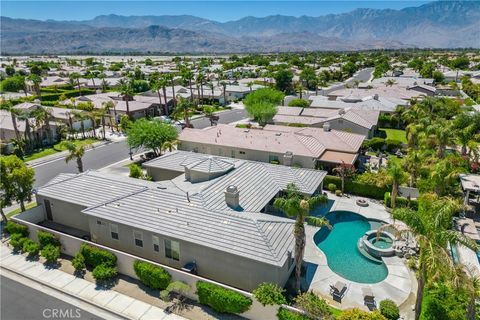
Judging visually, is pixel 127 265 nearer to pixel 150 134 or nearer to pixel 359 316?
pixel 359 316

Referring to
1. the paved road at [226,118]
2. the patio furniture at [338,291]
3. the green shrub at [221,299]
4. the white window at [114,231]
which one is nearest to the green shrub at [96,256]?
the white window at [114,231]

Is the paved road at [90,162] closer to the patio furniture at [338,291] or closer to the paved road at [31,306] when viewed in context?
the paved road at [31,306]

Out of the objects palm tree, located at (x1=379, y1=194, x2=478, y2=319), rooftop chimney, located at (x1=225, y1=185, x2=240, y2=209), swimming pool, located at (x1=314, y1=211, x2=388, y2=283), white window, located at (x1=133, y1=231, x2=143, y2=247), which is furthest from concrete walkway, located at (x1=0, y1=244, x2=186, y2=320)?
palm tree, located at (x1=379, y1=194, x2=478, y2=319)

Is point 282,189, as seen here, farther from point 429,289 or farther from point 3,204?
point 3,204

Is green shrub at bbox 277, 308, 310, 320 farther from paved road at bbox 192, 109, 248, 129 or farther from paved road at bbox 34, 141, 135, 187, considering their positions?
paved road at bbox 192, 109, 248, 129

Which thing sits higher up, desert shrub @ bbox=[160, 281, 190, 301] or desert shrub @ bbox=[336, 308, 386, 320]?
desert shrub @ bbox=[336, 308, 386, 320]

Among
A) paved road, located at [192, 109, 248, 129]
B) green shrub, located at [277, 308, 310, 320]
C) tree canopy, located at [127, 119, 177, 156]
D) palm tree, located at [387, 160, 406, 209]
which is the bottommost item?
green shrub, located at [277, 308, 310, 320]

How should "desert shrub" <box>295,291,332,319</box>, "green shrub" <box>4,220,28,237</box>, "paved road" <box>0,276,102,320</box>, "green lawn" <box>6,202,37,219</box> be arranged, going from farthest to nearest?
"green lawn" <box>6,202,37,219</box> < "green shrub" <box>4,220,28,237</box> < "paved road" <box>0,276,102,320</box> < "desert shrub" <box>295,291,332,319</box>
